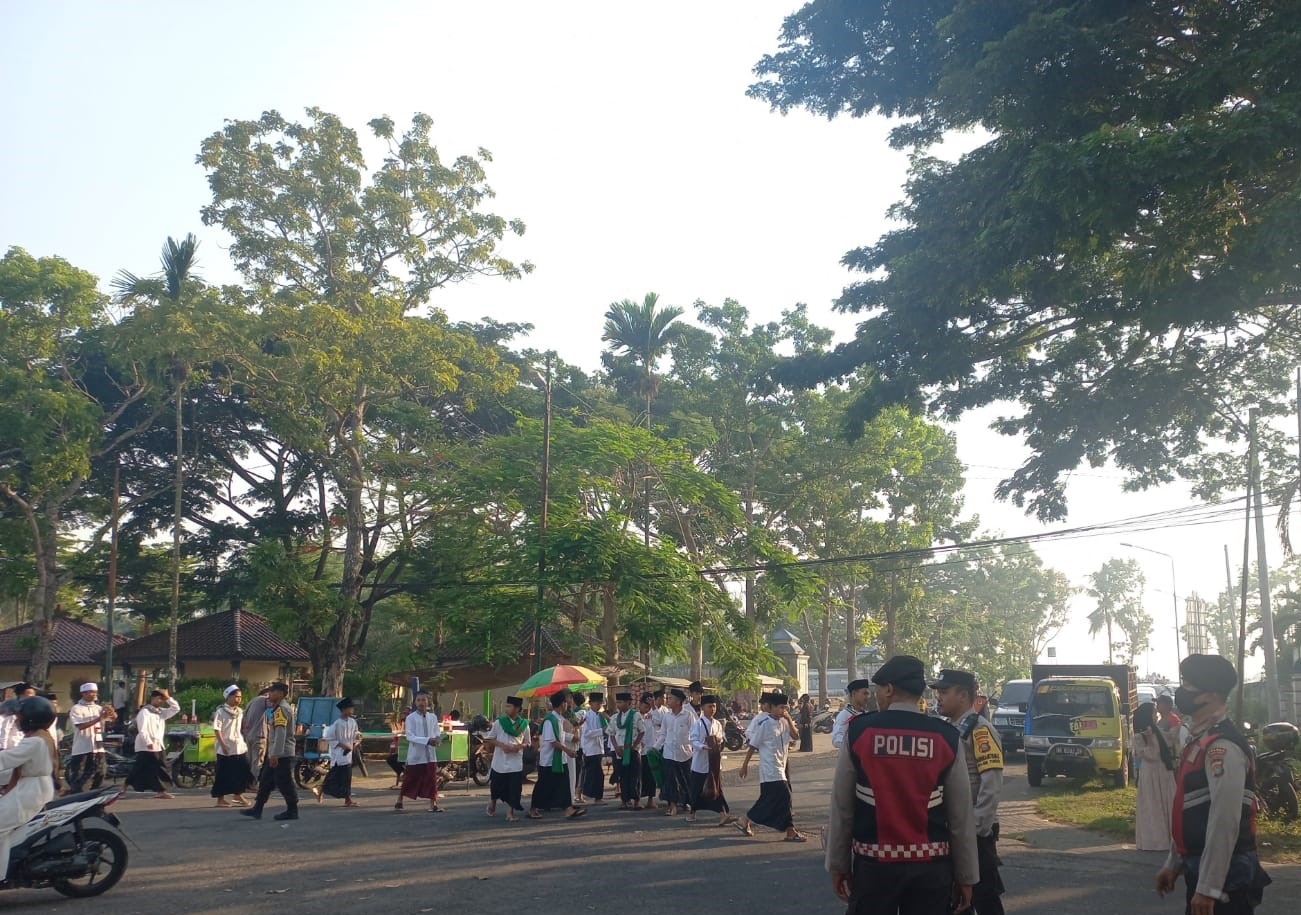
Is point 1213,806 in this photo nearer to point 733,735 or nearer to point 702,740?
point 702,740

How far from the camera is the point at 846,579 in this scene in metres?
47.9

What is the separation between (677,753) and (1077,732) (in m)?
9.39

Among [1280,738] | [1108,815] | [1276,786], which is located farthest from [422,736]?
[1280,738]

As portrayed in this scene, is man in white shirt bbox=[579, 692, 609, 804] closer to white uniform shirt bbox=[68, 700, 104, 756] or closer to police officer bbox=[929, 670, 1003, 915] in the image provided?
white uniform shirt bbox=[68, 700, 104, 756]

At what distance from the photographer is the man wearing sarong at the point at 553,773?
15598 millimetres

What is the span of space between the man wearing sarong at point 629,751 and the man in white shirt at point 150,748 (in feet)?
23.8

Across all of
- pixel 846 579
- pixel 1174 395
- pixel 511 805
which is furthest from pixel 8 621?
pixel 1174 395

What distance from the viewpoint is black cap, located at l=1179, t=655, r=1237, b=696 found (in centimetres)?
540

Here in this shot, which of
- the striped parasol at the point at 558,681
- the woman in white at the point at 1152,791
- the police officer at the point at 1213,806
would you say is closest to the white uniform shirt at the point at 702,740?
the woman in white at the point at 1152,791

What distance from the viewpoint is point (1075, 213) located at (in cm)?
1195

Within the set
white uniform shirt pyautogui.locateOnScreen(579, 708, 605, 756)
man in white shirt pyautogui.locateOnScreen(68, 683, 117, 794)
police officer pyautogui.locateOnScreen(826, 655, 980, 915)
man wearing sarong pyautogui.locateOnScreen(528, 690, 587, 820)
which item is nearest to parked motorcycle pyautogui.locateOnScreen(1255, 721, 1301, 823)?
man wearing sarong pyautogui.locateOnScreen(528, 690, 587, 820)

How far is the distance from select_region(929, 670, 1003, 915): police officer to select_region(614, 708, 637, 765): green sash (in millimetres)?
10221

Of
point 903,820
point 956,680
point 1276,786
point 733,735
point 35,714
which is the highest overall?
point 956,680

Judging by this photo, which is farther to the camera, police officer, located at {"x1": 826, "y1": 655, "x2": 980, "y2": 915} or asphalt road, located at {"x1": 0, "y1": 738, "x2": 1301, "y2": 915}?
asphalt road, located at {"x1": 0, "y1": 738, "x2": 1301, "y2": 915}
